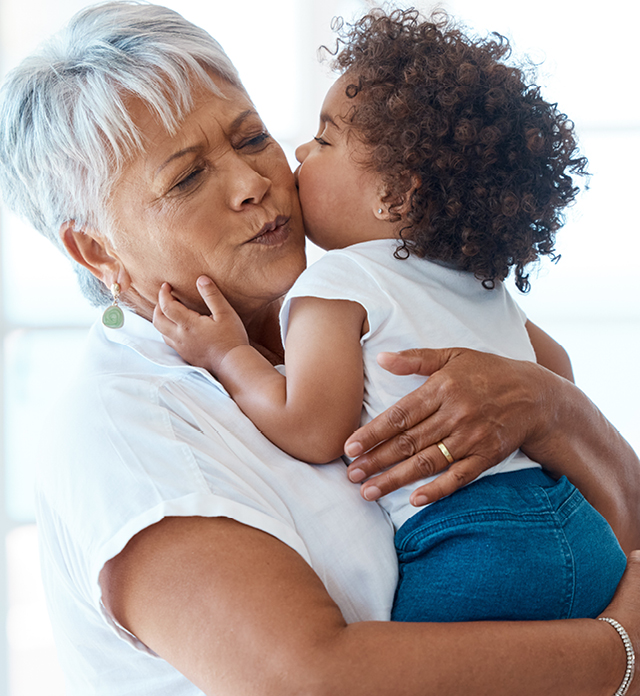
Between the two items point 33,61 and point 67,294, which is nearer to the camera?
point 33,61

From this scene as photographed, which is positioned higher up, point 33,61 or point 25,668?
point 33,61

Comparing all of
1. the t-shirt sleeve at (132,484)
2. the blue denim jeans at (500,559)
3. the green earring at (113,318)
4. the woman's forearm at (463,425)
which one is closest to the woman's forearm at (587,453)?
the woman's forearm at (463,425)

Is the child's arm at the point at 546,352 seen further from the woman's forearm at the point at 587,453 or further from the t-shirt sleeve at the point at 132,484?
the t-shirt sleeve at the point at 132,484

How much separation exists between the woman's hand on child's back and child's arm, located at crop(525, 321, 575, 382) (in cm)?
50

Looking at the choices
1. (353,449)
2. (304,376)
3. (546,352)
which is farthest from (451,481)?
(546,352)

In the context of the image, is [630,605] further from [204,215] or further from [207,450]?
[204,215]

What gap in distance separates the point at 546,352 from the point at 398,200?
0.58 metres

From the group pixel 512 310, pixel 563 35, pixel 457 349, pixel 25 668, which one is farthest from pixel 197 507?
pixel 563 35

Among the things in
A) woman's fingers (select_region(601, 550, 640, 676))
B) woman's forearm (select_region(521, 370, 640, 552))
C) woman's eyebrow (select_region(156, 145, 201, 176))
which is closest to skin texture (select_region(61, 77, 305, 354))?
woman's eyebrow (select_region(156, 145, 201, 176))

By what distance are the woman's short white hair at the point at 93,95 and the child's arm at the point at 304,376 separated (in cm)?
31

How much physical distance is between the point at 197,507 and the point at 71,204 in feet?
2.14

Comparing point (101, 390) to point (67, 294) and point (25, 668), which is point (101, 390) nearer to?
point (67, 294)

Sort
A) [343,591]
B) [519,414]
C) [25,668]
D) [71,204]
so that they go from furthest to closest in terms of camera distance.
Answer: [25,668]
[71,204]
[519,414]
[343,591]

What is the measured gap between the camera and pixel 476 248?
1.15 metres
